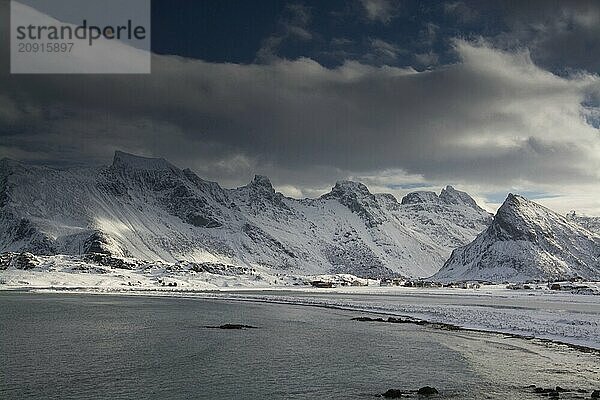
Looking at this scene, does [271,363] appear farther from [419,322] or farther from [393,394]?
[419,322]

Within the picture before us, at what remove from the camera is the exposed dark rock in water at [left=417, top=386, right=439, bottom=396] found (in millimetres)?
32812

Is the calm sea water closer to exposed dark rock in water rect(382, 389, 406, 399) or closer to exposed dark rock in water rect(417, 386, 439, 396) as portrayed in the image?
exposed dark rock in water rect(417, 386, 439, 396)

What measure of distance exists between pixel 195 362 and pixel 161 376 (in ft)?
21.2

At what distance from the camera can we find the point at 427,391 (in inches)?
1304

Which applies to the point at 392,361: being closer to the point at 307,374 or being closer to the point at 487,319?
the point at 307,374

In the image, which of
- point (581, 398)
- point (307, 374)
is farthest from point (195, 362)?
point (581, 398)

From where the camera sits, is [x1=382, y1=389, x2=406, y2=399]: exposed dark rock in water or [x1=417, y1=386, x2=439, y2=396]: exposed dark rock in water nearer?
[x1=382, y1=389, x2=406, y2=399]: exposed dark rock in water

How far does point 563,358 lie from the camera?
44.8m

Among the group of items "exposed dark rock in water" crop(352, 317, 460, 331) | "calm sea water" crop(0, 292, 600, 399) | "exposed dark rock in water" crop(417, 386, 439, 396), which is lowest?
"exposed dark rock in water" crop(352, 317, 460, 331)

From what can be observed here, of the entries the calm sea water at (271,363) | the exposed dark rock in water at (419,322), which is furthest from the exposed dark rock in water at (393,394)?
the exposed dark rock in water at (419,322)

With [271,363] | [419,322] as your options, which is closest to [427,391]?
[271,363]

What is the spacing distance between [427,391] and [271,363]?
1462 centimetres

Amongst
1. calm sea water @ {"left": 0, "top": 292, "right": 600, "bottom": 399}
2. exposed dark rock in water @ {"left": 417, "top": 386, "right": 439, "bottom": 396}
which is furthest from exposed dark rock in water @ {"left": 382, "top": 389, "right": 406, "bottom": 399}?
exposed dark rock in water @ {"left": 417, "top": 386, "right": 439, "bottom": 396}

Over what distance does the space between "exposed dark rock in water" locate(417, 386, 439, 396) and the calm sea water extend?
30.1 inches
